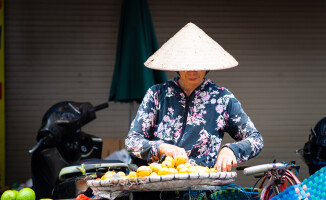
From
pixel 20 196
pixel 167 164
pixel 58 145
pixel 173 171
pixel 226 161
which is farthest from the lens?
pixel 58 145

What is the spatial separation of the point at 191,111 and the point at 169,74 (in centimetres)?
364

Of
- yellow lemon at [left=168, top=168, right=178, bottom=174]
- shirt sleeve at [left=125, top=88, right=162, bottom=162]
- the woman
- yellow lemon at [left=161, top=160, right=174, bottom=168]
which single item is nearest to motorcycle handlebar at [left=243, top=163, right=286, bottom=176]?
yellow lemon at [left=168, top=168, right=178, bottom=174]

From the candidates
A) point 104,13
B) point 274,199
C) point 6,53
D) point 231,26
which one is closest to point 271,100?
point 231,26

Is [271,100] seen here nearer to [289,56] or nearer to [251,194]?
[289,56]

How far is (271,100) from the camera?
752 centimetres

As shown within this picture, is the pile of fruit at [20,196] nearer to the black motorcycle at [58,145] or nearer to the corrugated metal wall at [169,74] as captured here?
the black motorcycle at [58,145]

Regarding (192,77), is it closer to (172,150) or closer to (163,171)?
(172,150)

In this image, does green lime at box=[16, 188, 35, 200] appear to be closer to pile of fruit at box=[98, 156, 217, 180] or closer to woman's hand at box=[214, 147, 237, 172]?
pile of fruit at box=[98, 156, 217, 180]

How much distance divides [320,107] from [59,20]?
12.2ft

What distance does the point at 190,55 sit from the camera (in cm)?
382

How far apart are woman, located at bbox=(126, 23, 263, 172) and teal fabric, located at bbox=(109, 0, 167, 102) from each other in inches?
75.4

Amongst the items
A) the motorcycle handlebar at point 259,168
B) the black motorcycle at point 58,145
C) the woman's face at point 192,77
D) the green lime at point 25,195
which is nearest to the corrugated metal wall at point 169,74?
the black motorcycle at point 58,145

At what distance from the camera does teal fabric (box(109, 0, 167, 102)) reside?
19.4 feet

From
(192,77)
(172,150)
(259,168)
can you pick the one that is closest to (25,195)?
(172,150)
